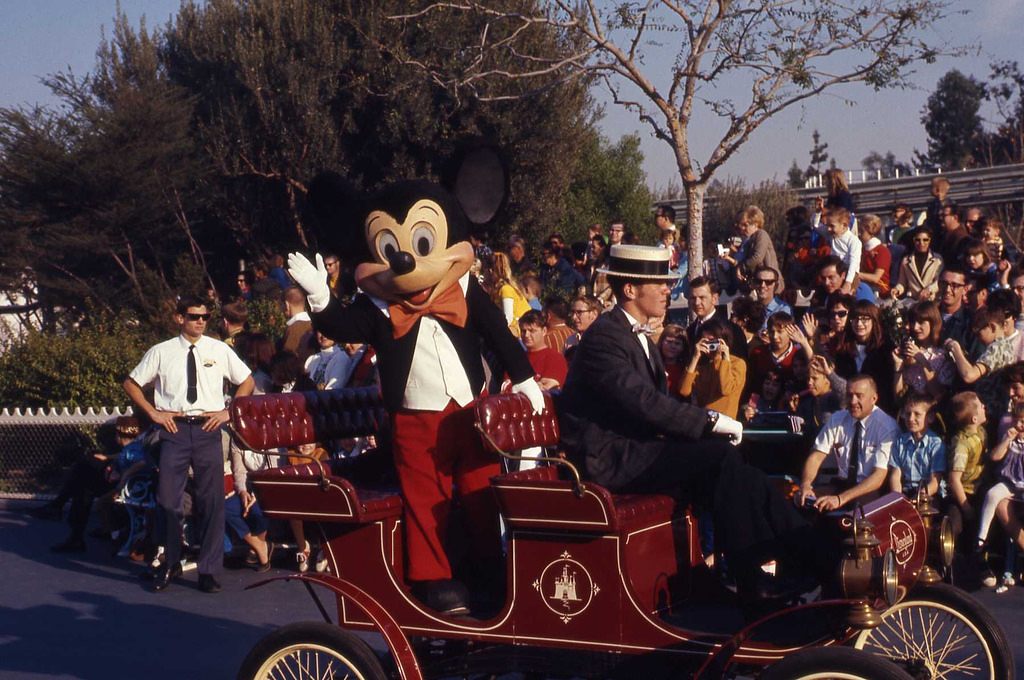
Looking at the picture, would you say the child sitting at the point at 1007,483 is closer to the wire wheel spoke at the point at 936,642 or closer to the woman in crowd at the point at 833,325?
the woman in crowd at the point at 833,325

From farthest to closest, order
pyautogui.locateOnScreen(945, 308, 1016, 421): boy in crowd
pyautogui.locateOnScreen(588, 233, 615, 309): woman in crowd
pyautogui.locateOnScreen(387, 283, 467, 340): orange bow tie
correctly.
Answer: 1. pyautogui.locateOnScreen(588, 233, 615, 309): woman in crowd
2. pyautogui.locateOnScreen(945, 308, 1016, 421): boy in crowd
3. pyautogui.locateOnScreen(387, 283, 467, 340): orange bow tie

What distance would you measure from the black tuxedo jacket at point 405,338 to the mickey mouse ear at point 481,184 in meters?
0.42

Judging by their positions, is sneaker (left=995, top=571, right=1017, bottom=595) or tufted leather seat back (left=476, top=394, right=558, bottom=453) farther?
sneaker (left=995, top=571, right=1017, bottom=595)

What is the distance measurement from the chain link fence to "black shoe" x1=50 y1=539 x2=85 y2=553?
5.50ft

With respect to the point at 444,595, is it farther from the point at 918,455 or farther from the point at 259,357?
the point at 259,357

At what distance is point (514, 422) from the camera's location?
539 cm

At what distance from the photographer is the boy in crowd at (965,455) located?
8156mm

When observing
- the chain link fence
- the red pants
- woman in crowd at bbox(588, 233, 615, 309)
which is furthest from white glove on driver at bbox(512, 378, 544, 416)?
the chain link fence

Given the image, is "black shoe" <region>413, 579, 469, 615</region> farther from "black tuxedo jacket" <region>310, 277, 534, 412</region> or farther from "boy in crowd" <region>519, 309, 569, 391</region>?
"boy in crowd" <region>519, 309, 569, 391</region>

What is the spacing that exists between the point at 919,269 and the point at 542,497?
7380 millimetres

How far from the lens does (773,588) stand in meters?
4.96

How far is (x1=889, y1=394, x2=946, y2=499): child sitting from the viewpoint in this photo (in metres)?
8.09

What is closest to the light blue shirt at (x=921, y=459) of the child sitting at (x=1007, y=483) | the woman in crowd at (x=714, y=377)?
the child sitting at (x=1007, y=483)

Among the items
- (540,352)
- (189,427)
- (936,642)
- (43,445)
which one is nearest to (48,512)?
(43,445)
